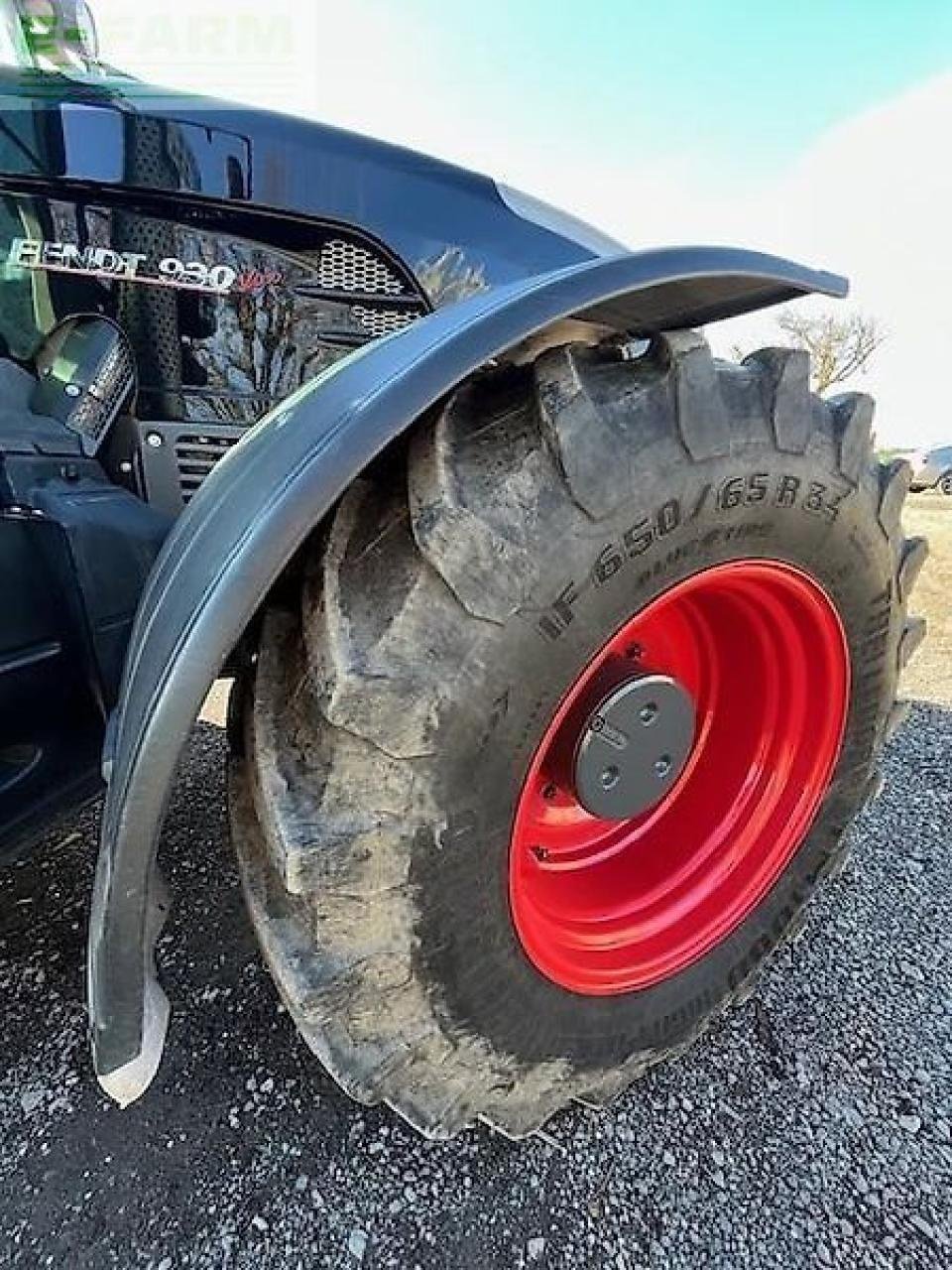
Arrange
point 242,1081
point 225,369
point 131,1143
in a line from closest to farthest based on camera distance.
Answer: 1. point 131,1143
2. point 242,1081
3. point 225,369

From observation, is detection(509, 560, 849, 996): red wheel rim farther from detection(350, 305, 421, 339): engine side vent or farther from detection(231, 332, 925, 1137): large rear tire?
detection(350, 305, 421, 339): engine side vent

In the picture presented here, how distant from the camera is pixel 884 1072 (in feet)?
5.41

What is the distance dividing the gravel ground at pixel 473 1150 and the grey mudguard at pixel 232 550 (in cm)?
42

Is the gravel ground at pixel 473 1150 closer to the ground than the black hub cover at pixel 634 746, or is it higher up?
closer to the ground

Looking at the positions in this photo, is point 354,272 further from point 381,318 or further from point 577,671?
point 577,671

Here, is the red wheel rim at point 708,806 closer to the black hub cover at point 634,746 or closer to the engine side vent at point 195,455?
the black hub cover at point 634,746

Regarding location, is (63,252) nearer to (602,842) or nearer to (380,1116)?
(602,842)

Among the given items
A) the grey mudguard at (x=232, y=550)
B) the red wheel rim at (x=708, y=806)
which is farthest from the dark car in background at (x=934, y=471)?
the grey mudguard at (x=232, y=550)

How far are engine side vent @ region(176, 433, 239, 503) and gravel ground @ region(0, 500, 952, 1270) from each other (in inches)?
39.3

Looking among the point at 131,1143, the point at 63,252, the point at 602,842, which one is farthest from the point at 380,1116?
the point at 63,252

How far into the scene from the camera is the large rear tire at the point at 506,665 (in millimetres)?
1076

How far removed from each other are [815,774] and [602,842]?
434 millimetres

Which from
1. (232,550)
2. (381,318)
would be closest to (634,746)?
(232,550)

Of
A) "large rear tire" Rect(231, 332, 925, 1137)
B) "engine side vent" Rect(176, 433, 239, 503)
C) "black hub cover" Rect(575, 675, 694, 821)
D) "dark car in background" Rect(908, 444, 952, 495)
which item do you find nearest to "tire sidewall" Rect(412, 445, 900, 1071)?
"large rear tire" Rect(231, 332, 925, 1137)
